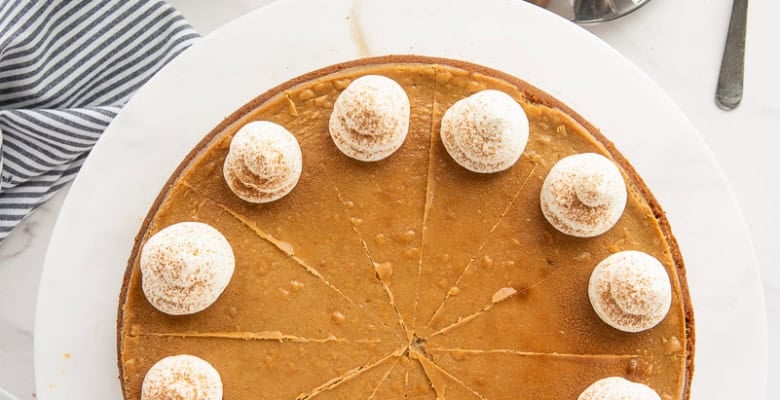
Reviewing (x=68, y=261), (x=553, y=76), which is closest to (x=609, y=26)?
(x=553, y=76)

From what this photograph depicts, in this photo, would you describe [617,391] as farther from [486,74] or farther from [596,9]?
[596,9]

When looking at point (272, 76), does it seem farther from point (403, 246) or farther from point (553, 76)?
point (553, 76)

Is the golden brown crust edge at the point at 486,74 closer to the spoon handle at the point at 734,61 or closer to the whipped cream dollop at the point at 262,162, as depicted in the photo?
the whipped cream dollop at the point at 262,162

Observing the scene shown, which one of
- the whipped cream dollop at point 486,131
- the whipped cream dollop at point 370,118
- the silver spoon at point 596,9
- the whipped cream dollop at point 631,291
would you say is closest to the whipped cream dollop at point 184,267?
the whipped cream dollop at point 370,118

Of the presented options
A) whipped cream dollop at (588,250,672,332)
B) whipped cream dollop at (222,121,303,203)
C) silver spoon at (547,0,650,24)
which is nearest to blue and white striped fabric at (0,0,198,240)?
whipped cream dollop at (222,121,303,203)

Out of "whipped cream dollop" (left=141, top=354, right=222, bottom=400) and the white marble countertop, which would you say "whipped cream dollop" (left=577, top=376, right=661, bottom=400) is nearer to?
the white marble countertop

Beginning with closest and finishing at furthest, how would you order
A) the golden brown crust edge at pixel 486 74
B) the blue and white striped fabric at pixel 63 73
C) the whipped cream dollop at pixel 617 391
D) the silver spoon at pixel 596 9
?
1. the whipped cream dollop at pixel 617 391
2. the golden brown crust edge at pixel 486 74
3. the blue and white striped fabric at pixel 63 73
4. the silver spoon at pixel 596 9
